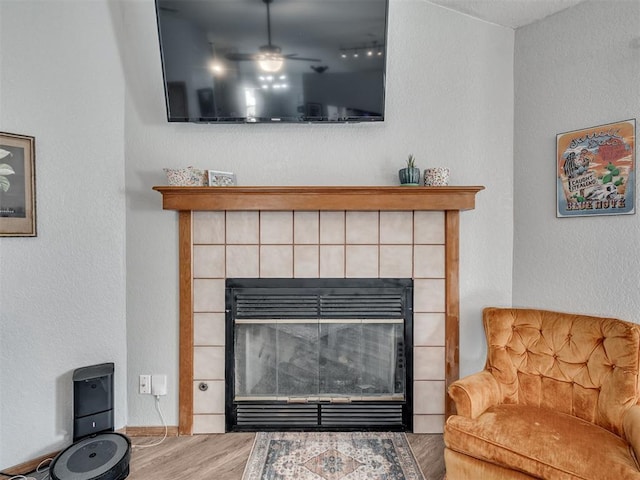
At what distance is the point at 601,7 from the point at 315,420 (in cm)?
281

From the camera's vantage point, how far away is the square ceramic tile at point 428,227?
2088 mm

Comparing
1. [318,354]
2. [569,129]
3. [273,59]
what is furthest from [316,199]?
[569,129]

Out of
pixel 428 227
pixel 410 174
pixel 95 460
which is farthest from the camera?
pixel 428 227

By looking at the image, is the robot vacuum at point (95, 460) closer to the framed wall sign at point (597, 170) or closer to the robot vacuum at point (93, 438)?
the robot vacuum at point (93, 438)

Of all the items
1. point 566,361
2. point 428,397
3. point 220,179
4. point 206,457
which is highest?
point 220,179

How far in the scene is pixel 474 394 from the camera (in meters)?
1.63

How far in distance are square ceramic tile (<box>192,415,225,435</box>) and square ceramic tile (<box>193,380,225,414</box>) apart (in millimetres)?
36

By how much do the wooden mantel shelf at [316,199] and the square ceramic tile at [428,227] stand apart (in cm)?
13

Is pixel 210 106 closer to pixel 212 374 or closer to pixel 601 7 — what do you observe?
pixel 212 374

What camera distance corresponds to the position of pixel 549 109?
200 cm

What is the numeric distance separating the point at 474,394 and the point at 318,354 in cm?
90

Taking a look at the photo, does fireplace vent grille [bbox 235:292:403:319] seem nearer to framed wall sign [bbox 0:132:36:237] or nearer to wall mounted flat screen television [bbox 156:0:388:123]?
wall mounted flat screen television [bbox 156:0:388:123]

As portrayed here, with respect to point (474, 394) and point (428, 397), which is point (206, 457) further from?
point (474, 394)

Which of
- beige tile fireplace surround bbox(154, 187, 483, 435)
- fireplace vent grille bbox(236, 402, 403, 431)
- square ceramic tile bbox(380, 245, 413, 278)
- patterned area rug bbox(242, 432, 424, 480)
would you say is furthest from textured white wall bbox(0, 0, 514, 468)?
patterned area rug bbox(242, 432, 424, 480)
